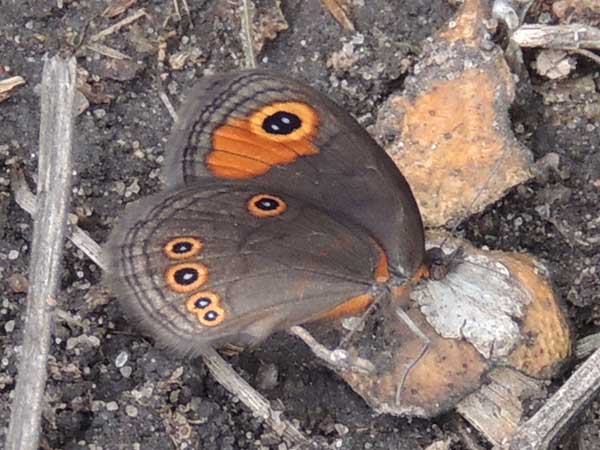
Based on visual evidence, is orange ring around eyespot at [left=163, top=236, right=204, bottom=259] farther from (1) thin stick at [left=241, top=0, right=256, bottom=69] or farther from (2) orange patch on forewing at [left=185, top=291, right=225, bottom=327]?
(1) thin stick at [left=241, top=0, right=256, bottom=69]

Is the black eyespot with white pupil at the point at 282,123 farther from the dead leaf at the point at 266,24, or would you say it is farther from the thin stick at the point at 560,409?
the thin stick at the point at 560,409

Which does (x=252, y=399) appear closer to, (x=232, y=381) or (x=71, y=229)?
(x=232, y=381)

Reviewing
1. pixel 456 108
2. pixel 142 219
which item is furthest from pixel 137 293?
pixel 456 108

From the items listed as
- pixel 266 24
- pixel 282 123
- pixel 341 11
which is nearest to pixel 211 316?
pixel 282 123

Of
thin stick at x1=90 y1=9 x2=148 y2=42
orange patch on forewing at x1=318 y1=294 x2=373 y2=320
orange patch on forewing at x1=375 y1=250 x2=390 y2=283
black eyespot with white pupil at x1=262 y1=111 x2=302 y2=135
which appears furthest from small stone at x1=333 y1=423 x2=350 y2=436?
thin stick at x1=90 y1=9 x2=148 y2=42

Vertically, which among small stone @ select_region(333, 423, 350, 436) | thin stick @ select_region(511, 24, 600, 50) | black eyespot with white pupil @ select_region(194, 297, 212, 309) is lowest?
small stone @ select_region(333, 423, 350, 436)

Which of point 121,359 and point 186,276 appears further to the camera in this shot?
point 121,359

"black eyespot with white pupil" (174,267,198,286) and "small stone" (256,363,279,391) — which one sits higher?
"black eyespot with white pupil" (174,267,198,286)
